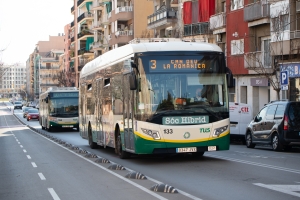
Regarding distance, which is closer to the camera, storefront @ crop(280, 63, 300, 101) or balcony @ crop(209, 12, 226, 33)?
storefront @ crop(280, 63, 300, 101)

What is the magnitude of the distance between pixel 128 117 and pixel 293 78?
2114 centimetres

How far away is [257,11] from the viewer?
136ft

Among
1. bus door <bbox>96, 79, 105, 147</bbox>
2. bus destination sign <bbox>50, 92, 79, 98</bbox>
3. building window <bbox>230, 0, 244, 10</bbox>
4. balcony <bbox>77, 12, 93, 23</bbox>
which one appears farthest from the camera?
balcony <bbox>77, 12, 93, 23</bbox>

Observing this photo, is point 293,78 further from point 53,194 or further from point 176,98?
point 53,194

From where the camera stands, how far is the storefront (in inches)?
1396

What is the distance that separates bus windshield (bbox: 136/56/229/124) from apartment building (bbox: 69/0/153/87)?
50.1m

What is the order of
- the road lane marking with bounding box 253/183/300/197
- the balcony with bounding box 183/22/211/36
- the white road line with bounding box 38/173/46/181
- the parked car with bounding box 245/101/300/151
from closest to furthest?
the road lane marking with bounding box 253/183/300/197 < the white road line with bounding box 38/173/46/181 < the parked car with bounding box 245/101/300/151 < the balcony with bounding box 183/22/211/36

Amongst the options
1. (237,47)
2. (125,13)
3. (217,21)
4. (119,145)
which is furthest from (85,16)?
(119,145)

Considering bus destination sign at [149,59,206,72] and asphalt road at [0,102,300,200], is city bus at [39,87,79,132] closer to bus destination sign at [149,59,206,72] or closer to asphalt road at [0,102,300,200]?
asphalt road at [0,102,300,200]

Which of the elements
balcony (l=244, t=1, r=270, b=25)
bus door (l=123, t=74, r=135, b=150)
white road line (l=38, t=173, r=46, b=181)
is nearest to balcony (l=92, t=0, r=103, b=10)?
balcony (l=244, t=1, r=270, b=25)

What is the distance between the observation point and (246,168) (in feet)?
52.5

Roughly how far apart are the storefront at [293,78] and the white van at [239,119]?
489 centimetres

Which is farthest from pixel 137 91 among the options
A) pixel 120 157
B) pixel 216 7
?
pixel 216 7

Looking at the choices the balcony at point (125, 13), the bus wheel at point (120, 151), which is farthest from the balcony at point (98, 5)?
the bus wheel at point (120, 151)
